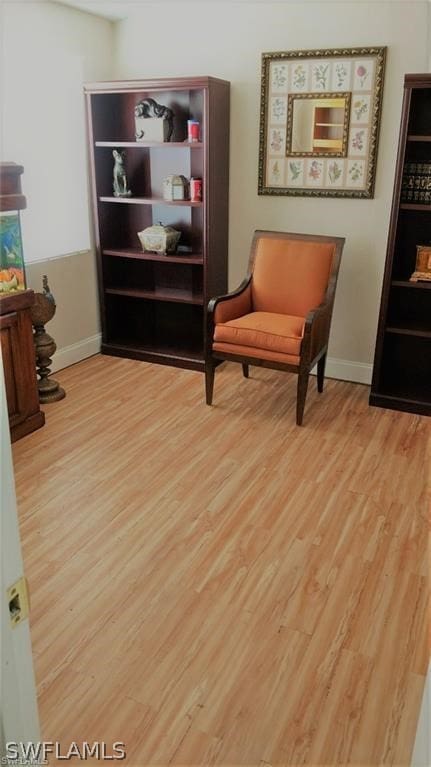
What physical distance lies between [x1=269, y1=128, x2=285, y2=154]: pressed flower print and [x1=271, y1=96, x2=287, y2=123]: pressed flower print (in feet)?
0.20

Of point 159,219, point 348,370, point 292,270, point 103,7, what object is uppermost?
point 103,7

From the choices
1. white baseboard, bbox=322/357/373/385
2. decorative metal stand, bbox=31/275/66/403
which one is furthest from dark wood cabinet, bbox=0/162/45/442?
white baseboard, bbox=322/357/373/385

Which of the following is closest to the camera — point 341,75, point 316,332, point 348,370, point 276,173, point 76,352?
point 316,332

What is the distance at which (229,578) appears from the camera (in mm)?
2227

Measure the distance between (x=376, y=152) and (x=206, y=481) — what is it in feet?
7.40

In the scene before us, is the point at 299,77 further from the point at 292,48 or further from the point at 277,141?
the point at 277,141

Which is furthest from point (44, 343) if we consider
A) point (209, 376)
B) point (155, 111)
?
point (155, 111)

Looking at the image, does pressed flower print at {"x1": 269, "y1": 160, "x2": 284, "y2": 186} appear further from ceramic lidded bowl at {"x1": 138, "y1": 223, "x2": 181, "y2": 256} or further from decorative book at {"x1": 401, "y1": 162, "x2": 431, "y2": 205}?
decorative book at {"x1": 401, "y1": 162, "x2": 431, "y2": 205}

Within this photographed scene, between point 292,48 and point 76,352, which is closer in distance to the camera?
point 292,48

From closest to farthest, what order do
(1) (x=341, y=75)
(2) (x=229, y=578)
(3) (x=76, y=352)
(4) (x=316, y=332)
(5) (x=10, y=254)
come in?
(2) (x=229, y=578)
(5) (x=10, y=254)
(4) (x=316, y=332)
(1) (x=341, y=75)
(3) (x=76, y=352)

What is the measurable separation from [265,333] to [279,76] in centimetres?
167

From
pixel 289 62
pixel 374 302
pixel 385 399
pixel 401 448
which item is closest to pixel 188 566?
pixel 401 448

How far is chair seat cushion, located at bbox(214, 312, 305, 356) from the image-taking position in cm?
335

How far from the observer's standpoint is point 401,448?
10.5 ft
